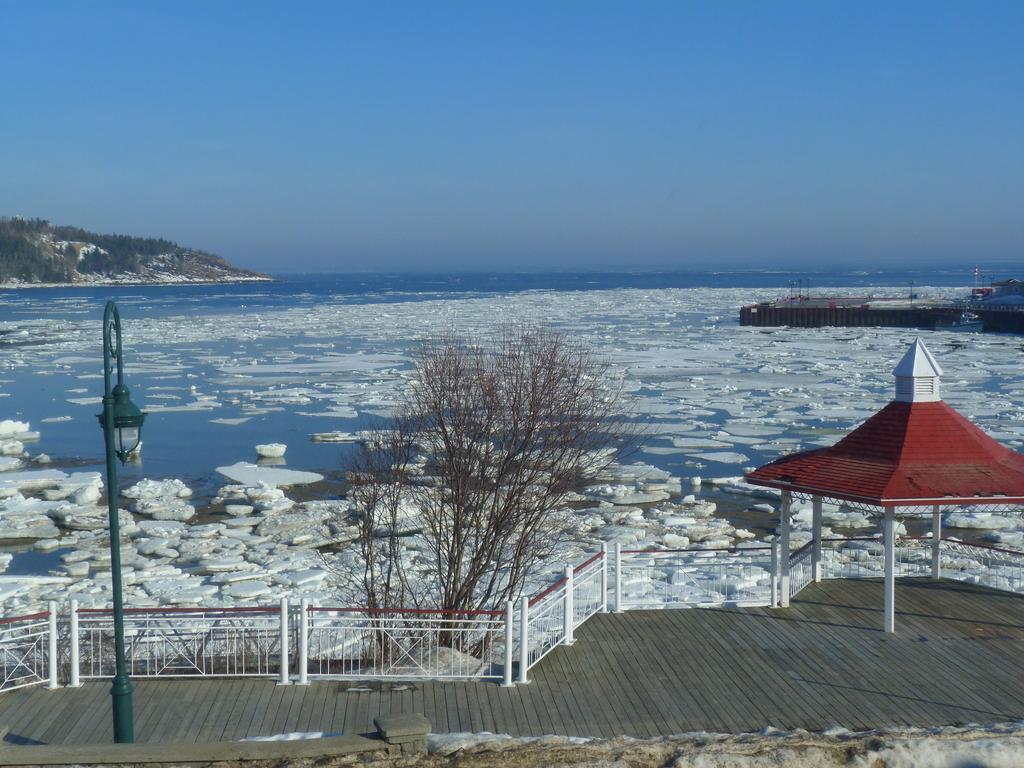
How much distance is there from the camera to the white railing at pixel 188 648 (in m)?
10.5

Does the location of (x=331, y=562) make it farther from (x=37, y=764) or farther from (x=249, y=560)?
(x=37, y=764)

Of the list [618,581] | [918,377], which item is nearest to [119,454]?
[618,581]

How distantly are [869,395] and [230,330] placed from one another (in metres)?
50.5

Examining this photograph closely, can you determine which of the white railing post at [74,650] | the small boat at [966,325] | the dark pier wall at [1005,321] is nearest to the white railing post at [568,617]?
the white railing post at [74,650]

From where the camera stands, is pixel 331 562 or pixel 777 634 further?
pixel 331 562

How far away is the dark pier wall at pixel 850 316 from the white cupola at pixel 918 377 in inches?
2913

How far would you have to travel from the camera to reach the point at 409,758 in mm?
8047

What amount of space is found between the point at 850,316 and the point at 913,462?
80.4 metres

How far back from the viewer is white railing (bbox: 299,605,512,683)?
1045cm

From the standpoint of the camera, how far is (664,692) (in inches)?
399

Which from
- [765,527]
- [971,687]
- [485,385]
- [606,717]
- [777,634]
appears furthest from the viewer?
[765,527]

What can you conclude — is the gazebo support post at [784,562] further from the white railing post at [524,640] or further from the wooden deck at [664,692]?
the white railing post at [524,640]

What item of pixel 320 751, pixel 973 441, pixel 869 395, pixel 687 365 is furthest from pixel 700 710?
pixel 687 365

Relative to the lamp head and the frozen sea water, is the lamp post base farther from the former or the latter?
the frozen sea water
